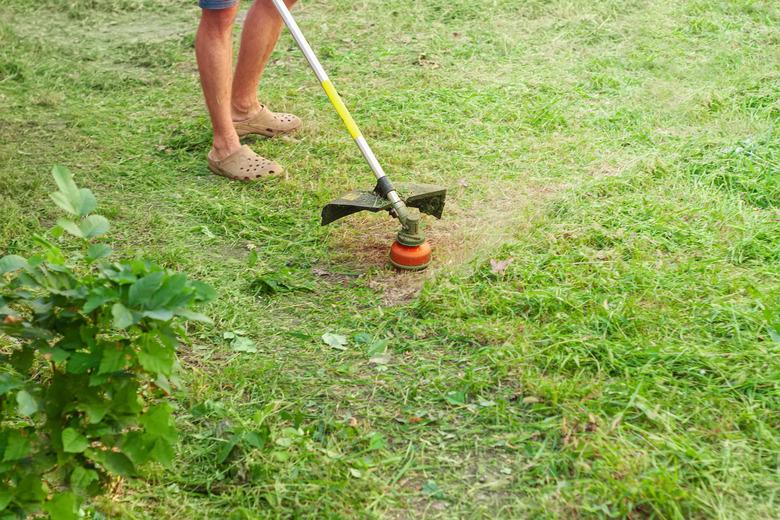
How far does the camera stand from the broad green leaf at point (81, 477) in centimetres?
200

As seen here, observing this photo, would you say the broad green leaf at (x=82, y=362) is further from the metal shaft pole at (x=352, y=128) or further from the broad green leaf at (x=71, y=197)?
the metal shaft pole at (x=352, y=128)

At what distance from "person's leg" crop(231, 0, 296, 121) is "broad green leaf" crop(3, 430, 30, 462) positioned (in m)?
2.93

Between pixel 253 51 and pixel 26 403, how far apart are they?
2927mm

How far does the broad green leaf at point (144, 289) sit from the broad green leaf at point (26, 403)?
0.33m

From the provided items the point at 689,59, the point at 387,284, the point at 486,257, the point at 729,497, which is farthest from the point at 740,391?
the point at 689,59

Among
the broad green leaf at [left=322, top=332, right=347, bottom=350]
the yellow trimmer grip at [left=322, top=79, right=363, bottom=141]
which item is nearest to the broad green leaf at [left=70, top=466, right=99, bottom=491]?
the broad green leaf at [left=322, top=332, right=347, bottom=350]

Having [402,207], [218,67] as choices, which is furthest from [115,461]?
[218,67]

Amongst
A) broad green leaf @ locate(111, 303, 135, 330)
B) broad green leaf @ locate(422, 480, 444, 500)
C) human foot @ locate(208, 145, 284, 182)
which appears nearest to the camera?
broad green leaf @ locate(111, 303, 135, 330)

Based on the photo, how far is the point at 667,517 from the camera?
2.13 meters

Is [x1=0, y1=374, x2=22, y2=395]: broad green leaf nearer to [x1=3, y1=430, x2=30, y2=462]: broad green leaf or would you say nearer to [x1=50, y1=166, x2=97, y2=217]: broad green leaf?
[x1=3, y1=430, x2=30, y2=462]: broad green leaf

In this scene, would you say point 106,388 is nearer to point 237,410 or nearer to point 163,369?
point 163,369

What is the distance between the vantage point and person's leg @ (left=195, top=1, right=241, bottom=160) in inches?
158

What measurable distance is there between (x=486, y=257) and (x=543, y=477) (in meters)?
1.20

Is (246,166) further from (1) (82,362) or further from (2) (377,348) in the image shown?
(1) (82,362)
